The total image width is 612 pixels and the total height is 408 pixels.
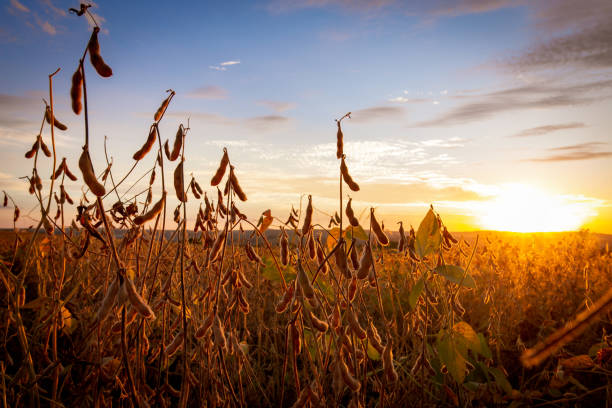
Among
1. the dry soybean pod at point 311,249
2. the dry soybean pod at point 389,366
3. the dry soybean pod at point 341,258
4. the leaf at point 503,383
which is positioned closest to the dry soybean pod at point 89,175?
the dry soybean pod at point 341,258

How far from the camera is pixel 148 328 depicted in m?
2.91

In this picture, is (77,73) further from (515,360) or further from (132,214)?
(515,360)

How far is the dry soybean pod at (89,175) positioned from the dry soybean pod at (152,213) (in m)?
0.20

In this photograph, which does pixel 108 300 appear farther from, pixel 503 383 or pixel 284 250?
pixel 503 383

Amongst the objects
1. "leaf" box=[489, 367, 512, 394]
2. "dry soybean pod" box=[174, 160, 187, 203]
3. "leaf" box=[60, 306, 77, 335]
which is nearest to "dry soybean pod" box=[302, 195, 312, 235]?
"dry soybean pod" box=[174, 160, 187, 203]

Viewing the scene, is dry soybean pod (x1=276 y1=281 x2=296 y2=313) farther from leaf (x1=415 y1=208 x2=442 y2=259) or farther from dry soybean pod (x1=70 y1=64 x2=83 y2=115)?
dry soybean pod (x1=70 y1=64 x2=83 y2=115)

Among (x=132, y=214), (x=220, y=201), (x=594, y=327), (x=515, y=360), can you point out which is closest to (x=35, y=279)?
(x=132, y=214)

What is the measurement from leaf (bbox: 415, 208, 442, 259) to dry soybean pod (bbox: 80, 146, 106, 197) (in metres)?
1.61

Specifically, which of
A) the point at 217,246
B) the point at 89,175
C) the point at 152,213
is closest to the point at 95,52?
the point at 89,175

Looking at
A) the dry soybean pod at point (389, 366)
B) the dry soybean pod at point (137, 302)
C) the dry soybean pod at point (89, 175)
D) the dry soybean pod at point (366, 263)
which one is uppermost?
the dry soybean pod at point (89, 175)

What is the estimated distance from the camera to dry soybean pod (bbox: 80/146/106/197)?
1.22 meters

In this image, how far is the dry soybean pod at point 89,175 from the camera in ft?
4.02

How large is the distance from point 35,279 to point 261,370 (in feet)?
9.55

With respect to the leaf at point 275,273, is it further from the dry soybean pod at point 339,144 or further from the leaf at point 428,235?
the dry soybean pod at point 339,144
